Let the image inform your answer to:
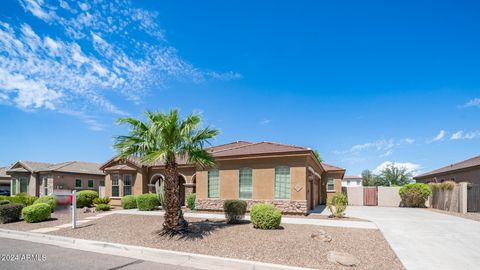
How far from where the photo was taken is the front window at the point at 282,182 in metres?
17.0

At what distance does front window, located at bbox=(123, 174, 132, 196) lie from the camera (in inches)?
961

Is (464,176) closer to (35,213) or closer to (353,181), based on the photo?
(35,213)

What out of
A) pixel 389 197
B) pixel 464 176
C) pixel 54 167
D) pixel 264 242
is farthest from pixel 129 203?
pixel 464 176

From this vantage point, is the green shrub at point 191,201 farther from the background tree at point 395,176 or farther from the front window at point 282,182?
the background tree at point 395,176

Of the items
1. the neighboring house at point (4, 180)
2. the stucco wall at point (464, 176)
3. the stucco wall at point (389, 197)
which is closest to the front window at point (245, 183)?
the stucco wall at point (389, 197)

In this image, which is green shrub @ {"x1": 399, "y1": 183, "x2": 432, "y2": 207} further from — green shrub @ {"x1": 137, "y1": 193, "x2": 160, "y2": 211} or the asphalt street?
the asphalt street

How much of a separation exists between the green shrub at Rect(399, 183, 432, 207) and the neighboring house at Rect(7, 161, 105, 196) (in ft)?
106

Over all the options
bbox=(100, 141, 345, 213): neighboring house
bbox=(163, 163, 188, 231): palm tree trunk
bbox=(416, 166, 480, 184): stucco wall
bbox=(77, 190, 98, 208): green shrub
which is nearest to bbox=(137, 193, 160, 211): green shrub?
bbox=(100, 141, 345, 213): neighboring house

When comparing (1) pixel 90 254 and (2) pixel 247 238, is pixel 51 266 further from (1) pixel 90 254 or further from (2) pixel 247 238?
(2) pixel 247 238

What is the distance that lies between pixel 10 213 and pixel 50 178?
1656 cm

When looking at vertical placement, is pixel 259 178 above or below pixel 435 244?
above

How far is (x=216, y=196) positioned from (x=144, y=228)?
23.6 ft

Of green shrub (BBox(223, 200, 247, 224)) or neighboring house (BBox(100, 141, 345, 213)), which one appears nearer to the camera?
green shrub (BBox(223, 200, 247, 224))

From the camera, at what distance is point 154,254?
8.73 meters
